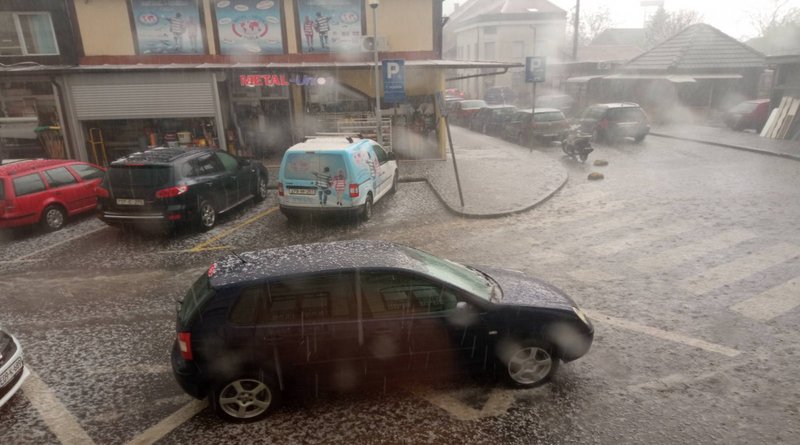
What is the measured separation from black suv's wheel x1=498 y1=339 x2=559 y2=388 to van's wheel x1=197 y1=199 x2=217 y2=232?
752cm

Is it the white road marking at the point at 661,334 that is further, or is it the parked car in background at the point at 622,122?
the parked car in background at the point at 622,122

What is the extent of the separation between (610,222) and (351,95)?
10.9m

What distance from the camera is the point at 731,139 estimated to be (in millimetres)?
20094

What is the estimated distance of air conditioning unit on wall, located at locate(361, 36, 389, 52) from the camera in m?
16.6

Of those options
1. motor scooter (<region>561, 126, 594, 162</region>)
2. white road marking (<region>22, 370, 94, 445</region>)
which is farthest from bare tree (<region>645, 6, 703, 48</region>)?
white road marking (<region>22, 370, 94, 445</region>)

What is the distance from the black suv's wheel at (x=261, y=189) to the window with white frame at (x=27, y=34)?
9.88m

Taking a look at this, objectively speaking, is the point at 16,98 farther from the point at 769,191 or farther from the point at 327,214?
the point at 769,191

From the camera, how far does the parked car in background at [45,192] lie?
9.73 metres

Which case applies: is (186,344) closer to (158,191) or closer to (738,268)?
(158,191)

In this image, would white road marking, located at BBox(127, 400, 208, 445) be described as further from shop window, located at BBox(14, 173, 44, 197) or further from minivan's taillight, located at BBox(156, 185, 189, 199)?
shop window, located at BBox(14, 173, 44, 197)

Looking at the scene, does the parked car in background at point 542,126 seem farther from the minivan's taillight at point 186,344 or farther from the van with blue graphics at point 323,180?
the minivan's taillight at point 186,344

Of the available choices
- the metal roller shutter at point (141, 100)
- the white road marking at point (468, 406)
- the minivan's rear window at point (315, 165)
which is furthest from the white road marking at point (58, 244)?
the white road marking at point (468, 406)

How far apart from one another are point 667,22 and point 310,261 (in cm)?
7380

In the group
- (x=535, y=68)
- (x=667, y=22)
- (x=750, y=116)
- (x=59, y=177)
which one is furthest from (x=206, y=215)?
(x=667, y=22)
